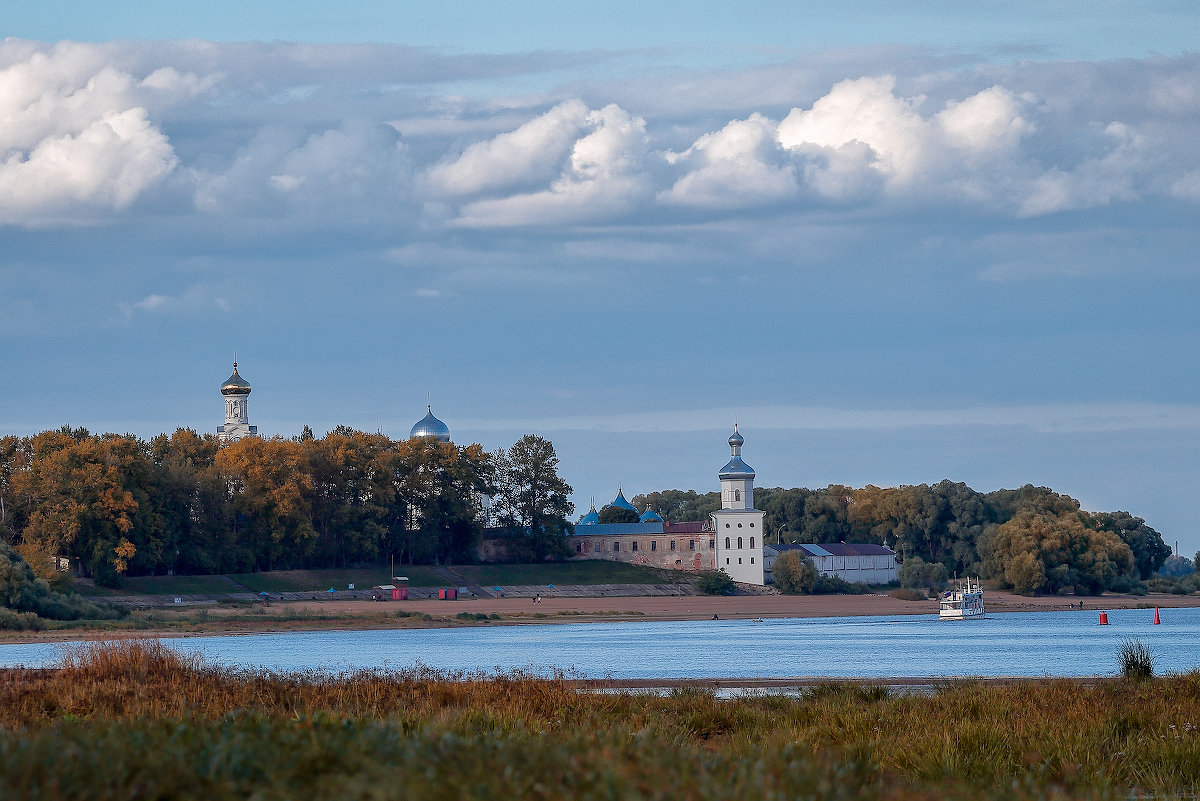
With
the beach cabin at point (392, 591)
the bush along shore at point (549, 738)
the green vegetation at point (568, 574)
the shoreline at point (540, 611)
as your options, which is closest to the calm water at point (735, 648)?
the shoreline at point (540, 611)

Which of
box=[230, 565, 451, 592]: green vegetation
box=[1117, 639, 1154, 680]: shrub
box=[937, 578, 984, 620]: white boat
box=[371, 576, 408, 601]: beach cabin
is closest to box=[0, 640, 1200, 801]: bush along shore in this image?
box=[1117, 639, 1154, 680]: shrub

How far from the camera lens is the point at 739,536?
467 feet

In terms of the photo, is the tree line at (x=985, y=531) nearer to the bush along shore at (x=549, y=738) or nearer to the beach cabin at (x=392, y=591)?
the beach cabin at (x=392, y=591)

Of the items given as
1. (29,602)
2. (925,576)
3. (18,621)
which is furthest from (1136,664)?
(925,576)

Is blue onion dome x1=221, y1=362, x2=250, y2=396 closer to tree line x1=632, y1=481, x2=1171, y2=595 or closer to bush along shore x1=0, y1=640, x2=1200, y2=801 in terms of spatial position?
tree line x1=632, y1=481, x2=1171, y2=595

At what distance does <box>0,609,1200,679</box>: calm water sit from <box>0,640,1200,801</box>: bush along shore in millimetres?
8997

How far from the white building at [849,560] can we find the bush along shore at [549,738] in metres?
120

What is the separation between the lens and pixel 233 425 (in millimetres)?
147750

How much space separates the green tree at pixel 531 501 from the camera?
129500 mm

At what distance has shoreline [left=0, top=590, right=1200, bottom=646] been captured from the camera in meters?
74.9

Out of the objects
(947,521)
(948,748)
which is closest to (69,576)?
(948,748)

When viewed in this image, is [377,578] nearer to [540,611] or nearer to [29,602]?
[540,611]

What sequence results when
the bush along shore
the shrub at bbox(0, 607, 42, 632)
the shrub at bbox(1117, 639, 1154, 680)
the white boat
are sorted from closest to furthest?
the bush along shore < the shrub at bbox(1117, 639, 1154, 680) < the shrub at bbox(0, 607, 42, 632) < the white boat

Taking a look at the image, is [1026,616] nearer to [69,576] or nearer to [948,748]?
[69,576]
